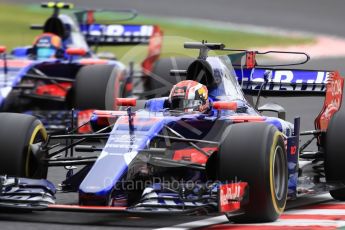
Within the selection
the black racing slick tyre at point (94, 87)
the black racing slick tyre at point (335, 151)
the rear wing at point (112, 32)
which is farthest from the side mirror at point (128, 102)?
the rear wing at point (112, 32)

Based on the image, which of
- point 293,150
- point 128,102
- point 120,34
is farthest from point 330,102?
point 120,34

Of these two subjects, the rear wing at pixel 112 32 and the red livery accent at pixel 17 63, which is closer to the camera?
the red livery accent at pixel 17 63

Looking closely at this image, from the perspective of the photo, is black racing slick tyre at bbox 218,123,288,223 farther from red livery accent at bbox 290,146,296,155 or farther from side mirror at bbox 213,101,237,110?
red livery accent at bbox 290,146,296,155

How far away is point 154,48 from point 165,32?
34.8 feet

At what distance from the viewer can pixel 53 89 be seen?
20453 mm

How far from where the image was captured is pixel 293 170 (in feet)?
37.2

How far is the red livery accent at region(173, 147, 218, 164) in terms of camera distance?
11001mm

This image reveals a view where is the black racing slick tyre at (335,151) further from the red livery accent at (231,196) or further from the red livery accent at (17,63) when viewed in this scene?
the red livery accent at (17,63)

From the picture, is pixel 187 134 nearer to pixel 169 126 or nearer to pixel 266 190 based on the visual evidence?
pixel 169 126

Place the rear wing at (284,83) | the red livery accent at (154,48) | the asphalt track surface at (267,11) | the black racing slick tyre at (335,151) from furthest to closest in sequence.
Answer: the asphalt track surface at (267,11)
the red livery accent at (154,48)
the rear wing at (284,83)
the black racing slick tyre at (335,151)

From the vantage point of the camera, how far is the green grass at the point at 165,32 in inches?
1281

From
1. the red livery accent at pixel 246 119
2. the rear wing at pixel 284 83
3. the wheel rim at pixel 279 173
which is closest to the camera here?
the wheel rim at pixel 279 173

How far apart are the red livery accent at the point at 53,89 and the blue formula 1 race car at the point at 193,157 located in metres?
7.83

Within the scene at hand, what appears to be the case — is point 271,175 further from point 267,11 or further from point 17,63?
point 267,11
